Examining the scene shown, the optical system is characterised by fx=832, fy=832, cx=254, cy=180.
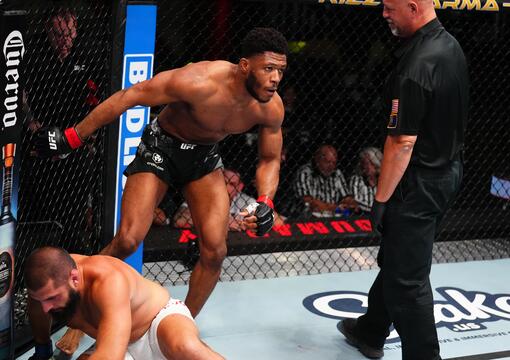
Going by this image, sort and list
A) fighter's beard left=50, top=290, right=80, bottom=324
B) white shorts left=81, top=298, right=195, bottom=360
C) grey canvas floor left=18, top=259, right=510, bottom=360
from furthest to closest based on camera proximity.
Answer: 1. grey canvas floor left=18, top=259, right=510, bottom=360
2. white shorts left=81, top=298, right=195, bottom=360
3. fighter's beard left=50, top=290, right=80, bottom=324

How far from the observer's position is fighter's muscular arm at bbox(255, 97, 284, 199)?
3.41 meters

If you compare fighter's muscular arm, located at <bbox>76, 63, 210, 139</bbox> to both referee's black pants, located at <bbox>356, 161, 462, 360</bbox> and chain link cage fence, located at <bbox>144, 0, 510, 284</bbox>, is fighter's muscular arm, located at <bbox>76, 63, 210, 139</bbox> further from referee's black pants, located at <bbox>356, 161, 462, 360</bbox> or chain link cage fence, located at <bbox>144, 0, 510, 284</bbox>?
chain link cage fence, located at <bbox>144, 0, 510, 284</bbox>

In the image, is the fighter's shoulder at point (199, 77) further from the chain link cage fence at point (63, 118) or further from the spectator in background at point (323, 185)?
the spectator in background at point (323, 185)

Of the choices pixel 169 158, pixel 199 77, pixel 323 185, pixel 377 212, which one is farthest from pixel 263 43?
pixel 323 185

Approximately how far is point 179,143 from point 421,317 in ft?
3.89

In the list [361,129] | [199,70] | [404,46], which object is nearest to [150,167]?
[199,70]

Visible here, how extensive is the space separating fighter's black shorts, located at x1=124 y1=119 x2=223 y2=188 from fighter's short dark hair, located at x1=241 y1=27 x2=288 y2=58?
484 millimetres

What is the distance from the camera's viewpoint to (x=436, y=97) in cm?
301

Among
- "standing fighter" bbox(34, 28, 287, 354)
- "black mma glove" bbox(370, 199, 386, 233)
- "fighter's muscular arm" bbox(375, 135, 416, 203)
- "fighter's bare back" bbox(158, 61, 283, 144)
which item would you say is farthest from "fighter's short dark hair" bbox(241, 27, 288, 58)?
"black mma glove" bbox(370, 199, 386, 233)

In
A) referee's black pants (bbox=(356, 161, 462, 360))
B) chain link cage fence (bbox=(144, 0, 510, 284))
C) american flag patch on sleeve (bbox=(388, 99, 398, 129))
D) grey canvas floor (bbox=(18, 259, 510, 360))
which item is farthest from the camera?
chain link cage fence (bbox=(144, 0, 510, 284))

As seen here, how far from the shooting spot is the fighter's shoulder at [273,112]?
3377 mm

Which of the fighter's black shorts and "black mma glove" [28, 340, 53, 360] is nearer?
"black mma glove" [28, 340, 53, 360]

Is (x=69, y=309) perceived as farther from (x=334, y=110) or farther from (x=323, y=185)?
(x=334, y=110)

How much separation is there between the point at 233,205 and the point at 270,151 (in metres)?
1.71
